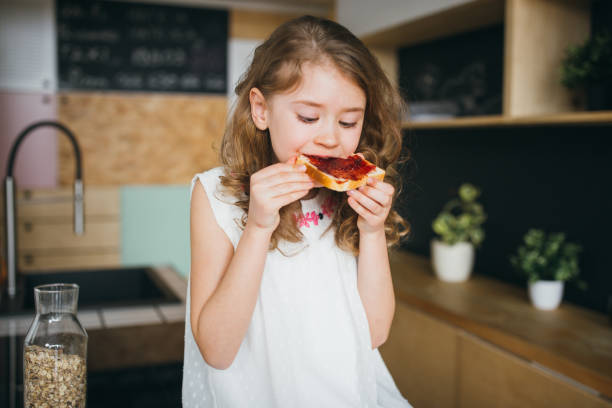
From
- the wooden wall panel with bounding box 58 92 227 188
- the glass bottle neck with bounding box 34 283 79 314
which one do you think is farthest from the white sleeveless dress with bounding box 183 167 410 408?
the wooden wall panel with bounding box 58 92 227 188

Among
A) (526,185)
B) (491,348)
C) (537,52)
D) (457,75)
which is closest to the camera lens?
(491,348)

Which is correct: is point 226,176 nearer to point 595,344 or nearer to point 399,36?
point 595,344

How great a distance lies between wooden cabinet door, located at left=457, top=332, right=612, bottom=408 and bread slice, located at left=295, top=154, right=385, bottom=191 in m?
0.94

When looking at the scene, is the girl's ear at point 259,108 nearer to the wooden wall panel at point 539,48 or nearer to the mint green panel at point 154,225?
the wooden wall panel at point 539,48

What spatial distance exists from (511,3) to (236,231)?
54.8 inches

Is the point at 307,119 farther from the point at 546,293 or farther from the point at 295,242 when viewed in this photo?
the point at 546,293

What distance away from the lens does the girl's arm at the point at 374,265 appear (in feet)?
3.53

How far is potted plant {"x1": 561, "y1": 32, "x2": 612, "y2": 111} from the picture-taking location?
1740 millimetres

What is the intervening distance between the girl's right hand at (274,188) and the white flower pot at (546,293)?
140cm

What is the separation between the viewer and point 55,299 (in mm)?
917

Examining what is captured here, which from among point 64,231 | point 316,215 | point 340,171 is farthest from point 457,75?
point 64,231

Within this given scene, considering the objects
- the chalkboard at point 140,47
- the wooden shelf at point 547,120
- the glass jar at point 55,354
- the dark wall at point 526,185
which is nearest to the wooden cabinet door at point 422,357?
the dark wall at point 526,185

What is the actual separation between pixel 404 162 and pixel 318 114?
516 mm

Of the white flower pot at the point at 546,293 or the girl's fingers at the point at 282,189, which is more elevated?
the girl's fingers at the point at 282,189
